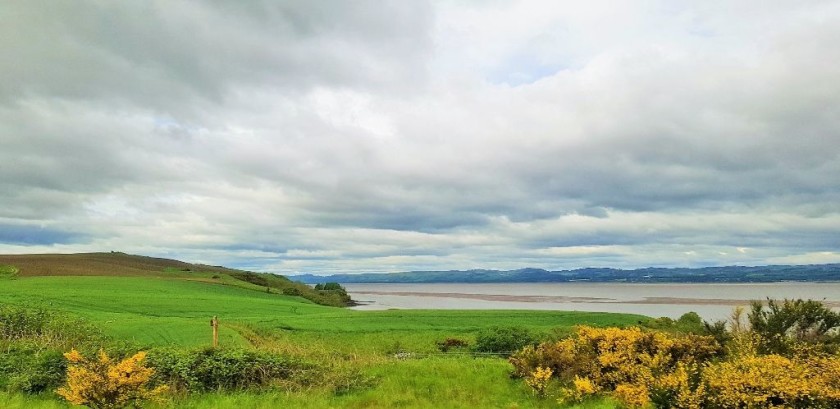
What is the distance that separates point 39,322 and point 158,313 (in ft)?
89.2

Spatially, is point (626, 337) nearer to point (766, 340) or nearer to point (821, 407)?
point (766, 340)

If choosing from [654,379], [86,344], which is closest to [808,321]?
[654,379]

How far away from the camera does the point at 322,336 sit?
4038 centimetres

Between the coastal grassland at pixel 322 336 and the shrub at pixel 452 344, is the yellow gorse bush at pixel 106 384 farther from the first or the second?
the shrub at pixel 452 344

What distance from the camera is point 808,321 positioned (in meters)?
21.5

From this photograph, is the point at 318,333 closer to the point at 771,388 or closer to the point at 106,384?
the point at 106,384

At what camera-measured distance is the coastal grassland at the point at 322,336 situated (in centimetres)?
1634

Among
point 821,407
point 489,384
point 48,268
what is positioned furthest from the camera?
point 48,268

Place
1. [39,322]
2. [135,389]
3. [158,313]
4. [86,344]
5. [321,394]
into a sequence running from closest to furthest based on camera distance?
[135,389] → [321,394] → [86,344] → [39,322] → [158,313]

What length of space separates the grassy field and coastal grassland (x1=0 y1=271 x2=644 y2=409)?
0.05m

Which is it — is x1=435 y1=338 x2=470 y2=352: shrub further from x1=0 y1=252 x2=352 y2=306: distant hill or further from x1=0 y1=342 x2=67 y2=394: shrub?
x1=0 y1=252 x2=352 y2=306: distant hill

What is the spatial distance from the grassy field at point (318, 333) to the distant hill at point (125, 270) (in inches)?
214

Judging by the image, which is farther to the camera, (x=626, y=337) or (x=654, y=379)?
(x=626, y=337)

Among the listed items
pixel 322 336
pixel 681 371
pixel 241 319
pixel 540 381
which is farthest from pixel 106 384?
pixel 241 319
